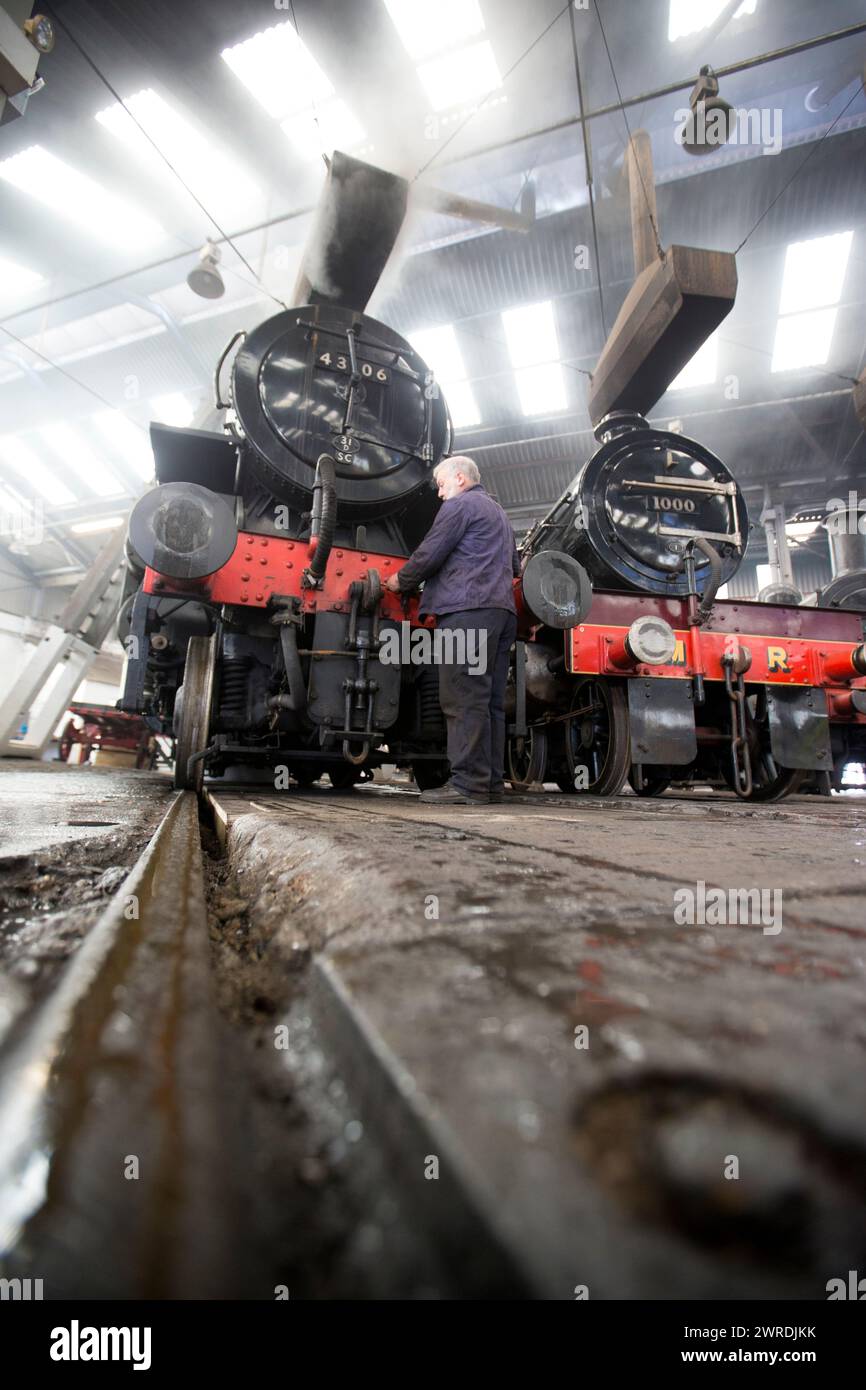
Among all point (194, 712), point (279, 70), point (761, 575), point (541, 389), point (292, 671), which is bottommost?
point (194, 712)

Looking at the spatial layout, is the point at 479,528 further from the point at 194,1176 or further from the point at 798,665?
the point at 194,1176

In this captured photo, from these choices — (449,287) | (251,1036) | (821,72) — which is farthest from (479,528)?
(821,72)

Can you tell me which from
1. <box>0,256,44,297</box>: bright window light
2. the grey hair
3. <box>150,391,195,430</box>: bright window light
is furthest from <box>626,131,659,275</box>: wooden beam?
<box>0,256,44,297</box>: bright window light

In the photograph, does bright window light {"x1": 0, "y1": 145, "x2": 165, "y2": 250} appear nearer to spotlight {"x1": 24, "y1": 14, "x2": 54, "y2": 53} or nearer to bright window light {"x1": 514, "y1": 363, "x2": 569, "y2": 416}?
spotlight {"x1": 24, "y1": 14, "x2": 54, "y2": 53}

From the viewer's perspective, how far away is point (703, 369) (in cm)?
855

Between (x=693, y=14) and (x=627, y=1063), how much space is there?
9566mm

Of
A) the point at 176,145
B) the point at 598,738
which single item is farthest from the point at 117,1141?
the point at 176,145

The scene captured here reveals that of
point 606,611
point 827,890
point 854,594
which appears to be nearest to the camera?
point 827,890

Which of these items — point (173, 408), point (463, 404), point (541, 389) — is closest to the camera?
point (541, 389)

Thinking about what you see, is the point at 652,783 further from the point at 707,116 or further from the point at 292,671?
the point at 707,116

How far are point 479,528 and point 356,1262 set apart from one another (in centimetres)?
258

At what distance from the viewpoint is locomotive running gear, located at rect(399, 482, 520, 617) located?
2.54m

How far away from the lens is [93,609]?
7.15 metres

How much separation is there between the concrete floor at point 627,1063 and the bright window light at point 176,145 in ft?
30.5
